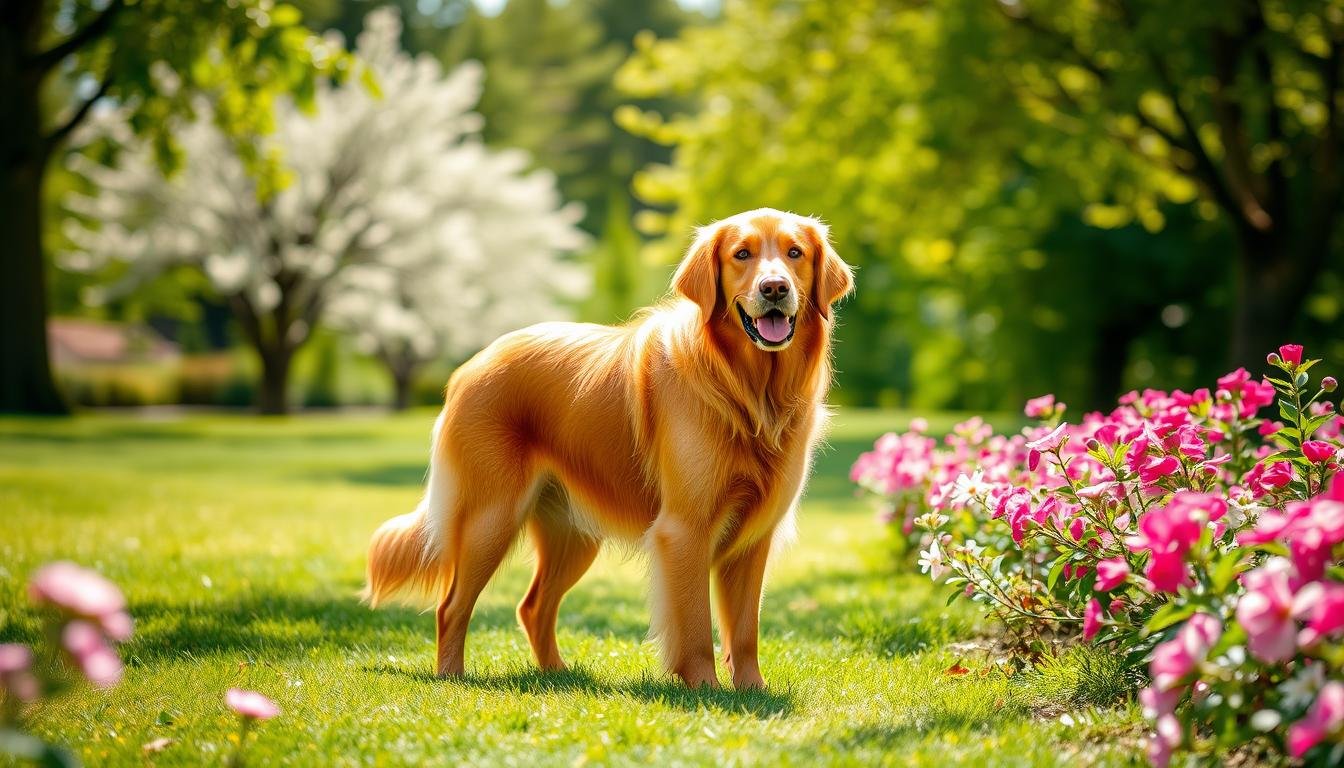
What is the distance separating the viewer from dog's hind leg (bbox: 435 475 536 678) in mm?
4293

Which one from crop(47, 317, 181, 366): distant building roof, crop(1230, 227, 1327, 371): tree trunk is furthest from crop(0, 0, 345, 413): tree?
crop(47, 317, 181, 366): distant building roof

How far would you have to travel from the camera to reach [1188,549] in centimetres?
274

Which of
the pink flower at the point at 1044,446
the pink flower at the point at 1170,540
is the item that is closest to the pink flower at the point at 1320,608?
the pink flower at the point at 1170,540

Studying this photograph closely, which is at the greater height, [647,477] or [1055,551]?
[647,477]

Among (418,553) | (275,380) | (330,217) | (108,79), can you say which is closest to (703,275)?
(418,553)

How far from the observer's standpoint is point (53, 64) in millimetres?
11703

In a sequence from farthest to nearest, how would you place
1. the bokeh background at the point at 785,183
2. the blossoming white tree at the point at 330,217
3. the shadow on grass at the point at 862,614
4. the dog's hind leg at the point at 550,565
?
the blossoming white tree at the point at 330,217, the bokeh background at the point at 785,183, the shadow on grass at the point at 862,614, the dog's hind leg at the point at 550,565

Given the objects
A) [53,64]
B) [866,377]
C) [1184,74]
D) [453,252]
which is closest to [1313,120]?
[1184,74]

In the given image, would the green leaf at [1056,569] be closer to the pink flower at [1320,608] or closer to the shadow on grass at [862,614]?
the shadow on grass at [862,614]

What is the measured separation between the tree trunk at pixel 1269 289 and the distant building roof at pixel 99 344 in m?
34.3

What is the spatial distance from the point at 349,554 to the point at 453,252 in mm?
18838

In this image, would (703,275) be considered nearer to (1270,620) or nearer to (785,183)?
(1270,620)

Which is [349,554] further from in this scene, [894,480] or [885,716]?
[885,716]

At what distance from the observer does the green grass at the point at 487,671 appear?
3.23 metres
